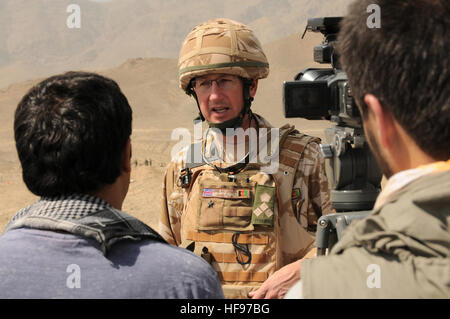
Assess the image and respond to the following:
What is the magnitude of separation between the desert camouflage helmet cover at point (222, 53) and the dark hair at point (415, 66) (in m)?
2.01

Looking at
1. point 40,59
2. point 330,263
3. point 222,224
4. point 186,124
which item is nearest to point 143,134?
point 186,124

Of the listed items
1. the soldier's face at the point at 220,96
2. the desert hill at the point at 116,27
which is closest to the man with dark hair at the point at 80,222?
the soldier's face at the point at 220,96

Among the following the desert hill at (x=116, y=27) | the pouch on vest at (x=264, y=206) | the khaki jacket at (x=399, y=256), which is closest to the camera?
the khaki jacket at (x=399, y=256)

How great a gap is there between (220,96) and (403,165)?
2053 mm

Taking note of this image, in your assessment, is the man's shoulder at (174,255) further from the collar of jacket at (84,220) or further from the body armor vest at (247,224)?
the body armor vest at (247,224)

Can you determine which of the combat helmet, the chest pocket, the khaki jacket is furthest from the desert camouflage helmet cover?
the khaki jacket

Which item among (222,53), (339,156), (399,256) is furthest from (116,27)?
(399,256)

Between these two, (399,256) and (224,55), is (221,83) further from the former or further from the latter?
(399,256)

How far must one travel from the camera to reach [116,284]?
154cm

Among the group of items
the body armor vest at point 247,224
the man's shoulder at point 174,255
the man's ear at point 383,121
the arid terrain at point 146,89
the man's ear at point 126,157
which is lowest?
the arid terrain at point 146,89

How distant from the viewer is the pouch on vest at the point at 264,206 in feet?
9.76

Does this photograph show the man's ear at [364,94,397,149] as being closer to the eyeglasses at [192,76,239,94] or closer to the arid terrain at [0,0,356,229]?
the eyeglasses at [192,76,239,94]

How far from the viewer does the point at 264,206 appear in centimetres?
299

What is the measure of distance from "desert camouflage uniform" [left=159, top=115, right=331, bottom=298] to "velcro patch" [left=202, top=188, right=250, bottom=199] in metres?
0.01
